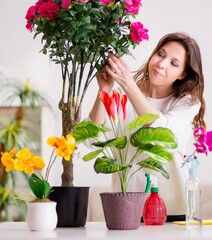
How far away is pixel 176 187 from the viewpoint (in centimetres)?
229

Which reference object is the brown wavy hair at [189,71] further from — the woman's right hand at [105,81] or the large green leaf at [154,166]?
the large green leaf at [154,166]

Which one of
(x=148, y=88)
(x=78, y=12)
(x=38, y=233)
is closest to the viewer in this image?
(x=38, y=233)

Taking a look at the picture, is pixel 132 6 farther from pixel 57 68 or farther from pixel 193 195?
pixel 57 68

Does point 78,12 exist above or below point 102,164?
above

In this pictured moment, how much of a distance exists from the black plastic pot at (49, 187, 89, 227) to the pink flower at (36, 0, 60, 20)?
0.58 meters

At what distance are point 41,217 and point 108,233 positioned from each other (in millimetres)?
219

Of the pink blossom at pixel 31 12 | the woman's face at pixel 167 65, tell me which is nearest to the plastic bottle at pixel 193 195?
the woman's face at pixel 167 65

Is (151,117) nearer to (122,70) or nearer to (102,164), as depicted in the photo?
(102,164)

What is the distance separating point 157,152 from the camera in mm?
1818

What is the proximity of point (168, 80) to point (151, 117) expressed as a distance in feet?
2.12

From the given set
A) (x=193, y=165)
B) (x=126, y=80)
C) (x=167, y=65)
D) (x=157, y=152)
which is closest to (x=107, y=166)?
(x=157, y=152)

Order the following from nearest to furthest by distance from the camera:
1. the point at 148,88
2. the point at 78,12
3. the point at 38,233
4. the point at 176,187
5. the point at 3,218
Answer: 1. the point at 38,233
2. the point at 78,12
3. the point at 176,187
4. the point at 148,88
5. the point at 3,218

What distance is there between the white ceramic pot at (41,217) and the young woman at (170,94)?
1.73 ft

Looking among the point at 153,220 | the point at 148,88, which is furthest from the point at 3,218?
the point at 153,220
